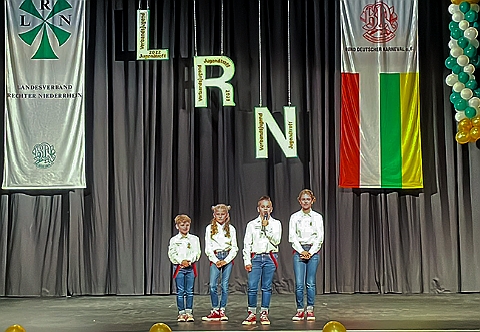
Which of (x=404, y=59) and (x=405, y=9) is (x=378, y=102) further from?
(x=405, y=9)

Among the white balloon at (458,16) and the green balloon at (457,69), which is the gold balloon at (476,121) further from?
the white balloon at (458,16)

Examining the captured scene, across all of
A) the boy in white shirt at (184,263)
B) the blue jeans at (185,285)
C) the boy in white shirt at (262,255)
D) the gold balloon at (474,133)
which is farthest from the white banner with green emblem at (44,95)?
the gold balloon at (474,133)

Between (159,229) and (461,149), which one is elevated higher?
(461,149)

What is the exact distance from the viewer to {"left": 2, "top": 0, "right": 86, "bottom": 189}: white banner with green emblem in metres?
8.26

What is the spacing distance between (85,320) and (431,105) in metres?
4.89

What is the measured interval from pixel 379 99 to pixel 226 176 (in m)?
2.05

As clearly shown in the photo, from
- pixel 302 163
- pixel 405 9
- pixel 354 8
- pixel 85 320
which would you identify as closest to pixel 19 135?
pixel 85 320

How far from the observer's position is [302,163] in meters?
8.52

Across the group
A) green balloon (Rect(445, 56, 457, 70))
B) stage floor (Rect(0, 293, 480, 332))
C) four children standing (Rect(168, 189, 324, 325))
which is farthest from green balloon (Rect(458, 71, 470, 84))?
four children standing (Rect(168, 189, 324, 325))

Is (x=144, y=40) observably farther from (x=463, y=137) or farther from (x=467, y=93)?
(x=463, y=137)

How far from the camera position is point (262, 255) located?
613 centimetres

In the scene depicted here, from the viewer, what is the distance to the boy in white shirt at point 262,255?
20.0 feet

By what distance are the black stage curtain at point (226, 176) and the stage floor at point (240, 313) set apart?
1.27 ft

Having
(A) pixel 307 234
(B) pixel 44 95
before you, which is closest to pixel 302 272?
(A) pixel 307 234
